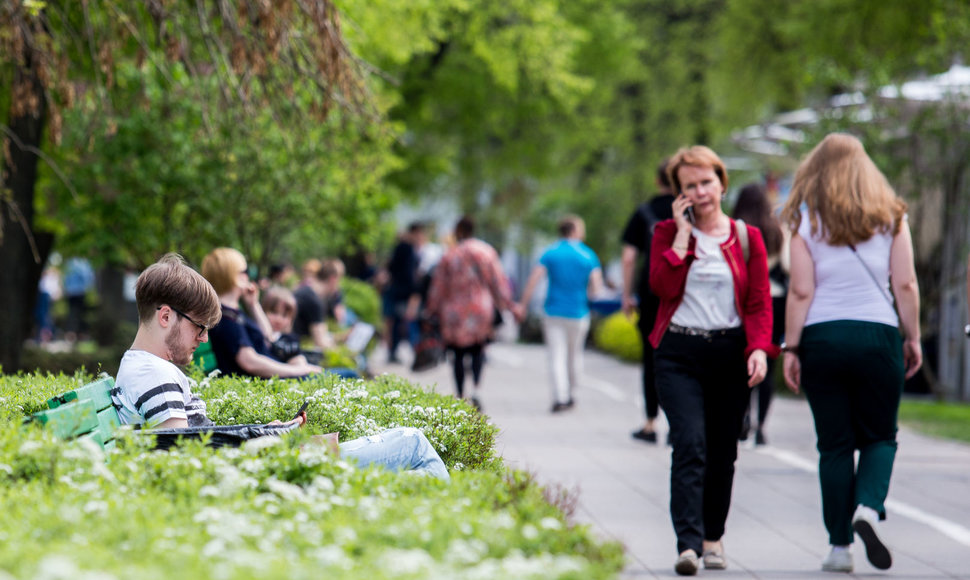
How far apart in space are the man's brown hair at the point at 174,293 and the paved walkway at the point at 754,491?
1344 mm

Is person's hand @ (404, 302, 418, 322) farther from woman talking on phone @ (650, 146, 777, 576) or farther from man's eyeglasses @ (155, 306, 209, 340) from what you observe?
man's eyeglasses @ (155, 306, 209, 340)

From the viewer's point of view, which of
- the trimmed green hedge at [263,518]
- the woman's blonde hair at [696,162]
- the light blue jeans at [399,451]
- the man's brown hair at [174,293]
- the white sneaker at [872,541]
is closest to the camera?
the trimmed green hedge at [263,518]

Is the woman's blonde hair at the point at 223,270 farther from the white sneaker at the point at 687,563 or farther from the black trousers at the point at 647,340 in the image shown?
the white sneaker at the point at 687,563

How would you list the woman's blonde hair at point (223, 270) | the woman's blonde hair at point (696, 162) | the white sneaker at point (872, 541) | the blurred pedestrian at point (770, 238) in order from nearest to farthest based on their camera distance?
the white sneaker at point (872, 541) → the woman's blonde hair at point (696, 162) → the woman's blonde hair at point (223, 270) → the blurred pedestrian at point (770, 238)

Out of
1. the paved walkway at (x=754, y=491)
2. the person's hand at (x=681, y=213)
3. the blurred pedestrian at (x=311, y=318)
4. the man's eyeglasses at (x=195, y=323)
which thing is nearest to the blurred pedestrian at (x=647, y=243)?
the paved walkway at (x=754, y=491)

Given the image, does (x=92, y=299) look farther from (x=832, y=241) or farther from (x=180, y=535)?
(x=180, y=535)

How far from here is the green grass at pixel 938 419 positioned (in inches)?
460

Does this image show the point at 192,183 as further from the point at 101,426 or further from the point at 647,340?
the point at 101,426

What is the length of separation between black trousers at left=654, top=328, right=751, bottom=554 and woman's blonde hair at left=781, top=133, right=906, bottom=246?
2.01 feet

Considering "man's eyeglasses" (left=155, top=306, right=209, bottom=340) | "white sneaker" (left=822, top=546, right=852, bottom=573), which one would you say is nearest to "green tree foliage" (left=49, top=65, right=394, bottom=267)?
"man's eyeglasses" (left=155, top=306, right=209, bottom=340)

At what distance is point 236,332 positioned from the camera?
7516mm

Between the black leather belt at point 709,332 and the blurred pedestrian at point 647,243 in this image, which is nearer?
the black leather belt at point 709,332

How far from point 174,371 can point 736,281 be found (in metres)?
2.44

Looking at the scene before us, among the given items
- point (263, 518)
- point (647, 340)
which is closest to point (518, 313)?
point (647, 340)
